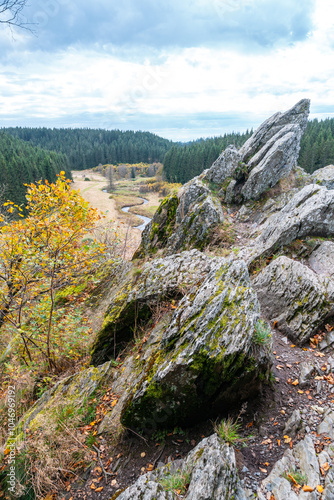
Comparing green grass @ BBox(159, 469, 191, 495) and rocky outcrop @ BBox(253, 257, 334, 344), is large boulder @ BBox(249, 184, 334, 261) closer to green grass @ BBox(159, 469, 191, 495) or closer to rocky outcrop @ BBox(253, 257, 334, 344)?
rocky outcrop @ BBox(253, 257, 334, 344)

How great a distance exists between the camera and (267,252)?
35.6ft

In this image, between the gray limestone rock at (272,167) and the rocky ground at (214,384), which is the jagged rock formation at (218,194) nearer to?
the gray limestone rock at (272,167)

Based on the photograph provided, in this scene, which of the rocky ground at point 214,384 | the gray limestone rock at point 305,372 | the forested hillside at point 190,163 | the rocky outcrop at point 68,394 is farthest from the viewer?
the forested hillside at point 190,163

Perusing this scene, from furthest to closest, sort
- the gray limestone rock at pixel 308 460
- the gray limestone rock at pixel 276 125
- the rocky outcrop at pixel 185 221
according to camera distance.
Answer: the gray limestone rock at pixel 276 125 < the rocky outcrop at pixel 185 221 < the gray limestone rock at pixel 308 460

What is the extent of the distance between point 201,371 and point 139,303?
3.80 meters

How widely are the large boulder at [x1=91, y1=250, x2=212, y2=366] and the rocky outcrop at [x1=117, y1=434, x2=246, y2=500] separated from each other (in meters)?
4.03

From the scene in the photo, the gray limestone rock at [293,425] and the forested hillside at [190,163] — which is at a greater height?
the forested hillside at [190,163]

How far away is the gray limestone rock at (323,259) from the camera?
8.86 metres

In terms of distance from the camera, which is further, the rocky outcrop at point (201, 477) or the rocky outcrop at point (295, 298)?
the rocky outcrop at point (295, 298)

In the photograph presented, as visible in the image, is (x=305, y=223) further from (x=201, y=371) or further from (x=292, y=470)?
(x=292, y=470)

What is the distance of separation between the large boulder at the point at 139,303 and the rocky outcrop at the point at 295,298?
2.49 m

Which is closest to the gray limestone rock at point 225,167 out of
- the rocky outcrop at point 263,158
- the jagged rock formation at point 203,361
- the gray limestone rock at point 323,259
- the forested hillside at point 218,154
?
the rocky outcrop at point 263,158

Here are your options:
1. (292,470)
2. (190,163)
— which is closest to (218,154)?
(190,163)

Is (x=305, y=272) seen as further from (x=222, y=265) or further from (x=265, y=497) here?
(x=265, y=497)
